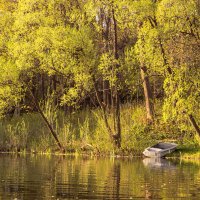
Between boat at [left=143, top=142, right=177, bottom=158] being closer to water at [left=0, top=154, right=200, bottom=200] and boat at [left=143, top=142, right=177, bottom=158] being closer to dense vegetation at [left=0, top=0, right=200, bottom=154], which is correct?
dense vegetation at [left=0, top=0, right=200, bottom=154]

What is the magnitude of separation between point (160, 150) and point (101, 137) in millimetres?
3646

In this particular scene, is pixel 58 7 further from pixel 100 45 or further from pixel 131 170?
pixel 131 170

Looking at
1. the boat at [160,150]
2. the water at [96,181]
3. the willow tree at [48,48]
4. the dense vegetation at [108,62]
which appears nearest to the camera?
the water at [96,181]

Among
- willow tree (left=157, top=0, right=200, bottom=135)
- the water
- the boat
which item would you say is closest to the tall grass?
the boat

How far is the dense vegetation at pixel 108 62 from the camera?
3244 centimetres

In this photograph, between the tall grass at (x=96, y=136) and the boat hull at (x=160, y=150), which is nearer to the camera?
the boat hull at (x=160, y=150)

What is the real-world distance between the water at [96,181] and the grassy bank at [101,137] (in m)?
7.13

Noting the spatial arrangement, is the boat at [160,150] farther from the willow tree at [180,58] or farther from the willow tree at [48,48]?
the willow tree at [48,48]

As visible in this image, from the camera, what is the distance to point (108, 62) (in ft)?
119

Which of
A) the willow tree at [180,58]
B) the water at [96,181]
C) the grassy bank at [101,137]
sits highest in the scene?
the willow tree at [180,58]

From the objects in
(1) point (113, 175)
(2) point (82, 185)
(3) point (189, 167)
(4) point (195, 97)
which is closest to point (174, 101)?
(4) point (195, 97)

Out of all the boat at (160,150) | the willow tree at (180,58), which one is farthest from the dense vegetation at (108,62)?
the boat at (160,150)

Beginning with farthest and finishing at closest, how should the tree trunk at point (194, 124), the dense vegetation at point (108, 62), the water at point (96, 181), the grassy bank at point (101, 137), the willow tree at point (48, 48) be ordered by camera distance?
the grassy bank at point (101, 137)
the willow tree at point (48, 48)
the tree trunk at point (194, 124)
the dense vegetation at point (108, 62)
the water at point (96, 181)

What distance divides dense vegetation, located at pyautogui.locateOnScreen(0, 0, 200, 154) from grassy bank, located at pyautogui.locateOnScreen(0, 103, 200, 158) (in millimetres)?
67
